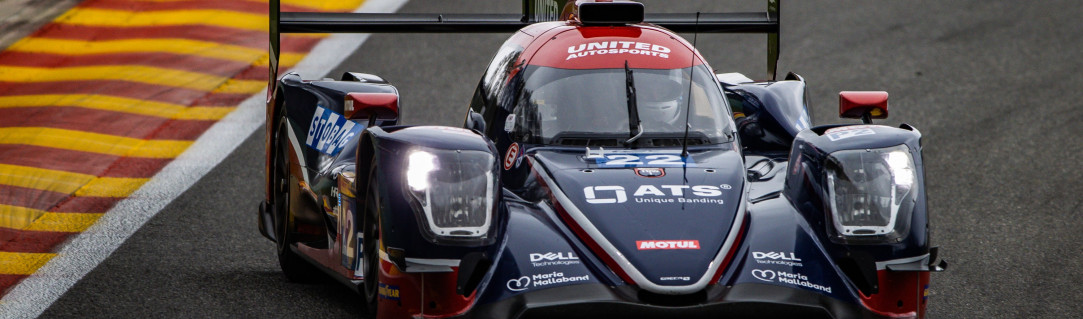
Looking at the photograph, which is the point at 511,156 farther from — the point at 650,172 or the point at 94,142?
the point at 94,142

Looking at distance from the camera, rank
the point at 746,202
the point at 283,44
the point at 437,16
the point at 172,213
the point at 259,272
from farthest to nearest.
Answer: the point at 283,44
the point at 172,213
the point at 437,16
the point at 259,272
the point at 746,202

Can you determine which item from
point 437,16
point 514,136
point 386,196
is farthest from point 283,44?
point 386,196

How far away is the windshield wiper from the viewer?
602cm

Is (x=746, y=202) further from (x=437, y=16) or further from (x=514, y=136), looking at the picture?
(x=437, y=16)

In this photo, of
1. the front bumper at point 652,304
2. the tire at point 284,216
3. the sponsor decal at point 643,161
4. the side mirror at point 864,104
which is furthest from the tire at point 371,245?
the side mirror at point 864,104

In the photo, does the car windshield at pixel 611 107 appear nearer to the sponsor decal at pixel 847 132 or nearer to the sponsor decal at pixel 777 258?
the sponsor decal at pixel 847 132

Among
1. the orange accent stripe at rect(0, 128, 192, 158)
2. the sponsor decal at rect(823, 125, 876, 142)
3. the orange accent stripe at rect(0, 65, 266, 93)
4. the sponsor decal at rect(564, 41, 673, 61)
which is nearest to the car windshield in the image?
the sponsor decal at rect(564, 41, 673, 61)

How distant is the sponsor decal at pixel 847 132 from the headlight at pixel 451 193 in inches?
49.2

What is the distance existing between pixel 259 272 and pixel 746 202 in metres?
2.88

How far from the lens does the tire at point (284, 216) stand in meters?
7.10

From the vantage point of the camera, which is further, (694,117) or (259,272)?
(259,272)

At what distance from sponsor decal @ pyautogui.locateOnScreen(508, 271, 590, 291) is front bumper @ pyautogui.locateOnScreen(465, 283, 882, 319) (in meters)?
0.03

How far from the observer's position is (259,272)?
740 centimetres

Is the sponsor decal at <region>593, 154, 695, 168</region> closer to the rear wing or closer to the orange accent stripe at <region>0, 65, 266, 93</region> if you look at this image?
the rear wing
